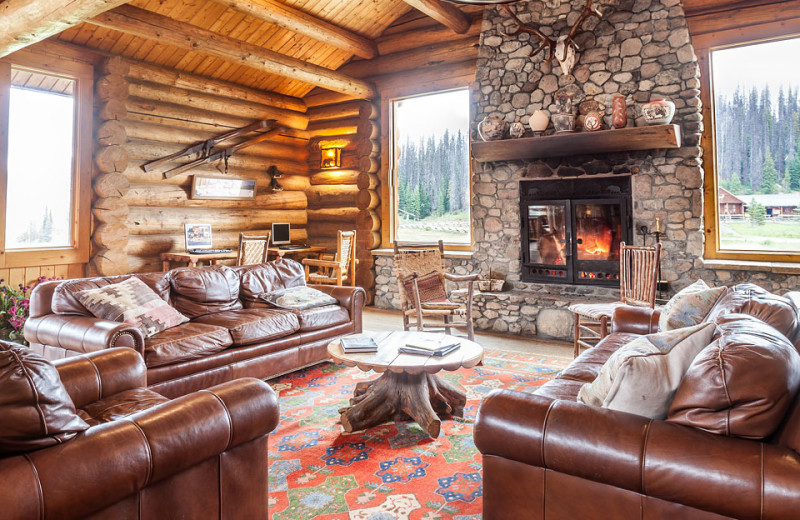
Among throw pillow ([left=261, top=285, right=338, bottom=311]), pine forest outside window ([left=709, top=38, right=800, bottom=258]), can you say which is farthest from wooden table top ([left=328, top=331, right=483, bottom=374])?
pine forest outside window ([left=709, top=38, right=800, bottom=258])

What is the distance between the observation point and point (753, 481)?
136cm

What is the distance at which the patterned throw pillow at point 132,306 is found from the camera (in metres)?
3.37

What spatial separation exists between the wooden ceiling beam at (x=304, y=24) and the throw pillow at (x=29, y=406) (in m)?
4.51

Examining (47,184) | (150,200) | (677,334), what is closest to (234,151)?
(150,200)

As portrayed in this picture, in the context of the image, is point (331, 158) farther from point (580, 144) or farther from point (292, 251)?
point (580, 144)

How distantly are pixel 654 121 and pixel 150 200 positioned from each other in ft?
19.0

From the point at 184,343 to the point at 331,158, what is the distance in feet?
16.8

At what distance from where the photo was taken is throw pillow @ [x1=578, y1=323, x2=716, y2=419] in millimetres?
1655

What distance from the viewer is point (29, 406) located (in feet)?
4.42

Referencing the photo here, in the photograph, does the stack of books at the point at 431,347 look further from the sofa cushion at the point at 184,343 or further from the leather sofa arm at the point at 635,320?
the sofa cushion at the point at 184,343

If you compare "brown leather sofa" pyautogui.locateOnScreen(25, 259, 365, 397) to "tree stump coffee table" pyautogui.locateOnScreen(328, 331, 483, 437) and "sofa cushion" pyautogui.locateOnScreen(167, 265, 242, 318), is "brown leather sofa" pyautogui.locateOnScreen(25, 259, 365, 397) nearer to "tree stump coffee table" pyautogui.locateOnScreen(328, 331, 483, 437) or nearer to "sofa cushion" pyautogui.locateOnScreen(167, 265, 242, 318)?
"sofa cushion" pyautogui.locateOnScreen(167, 265, 242, 318)

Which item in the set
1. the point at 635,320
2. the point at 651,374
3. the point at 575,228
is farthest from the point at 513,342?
the point at 651,374

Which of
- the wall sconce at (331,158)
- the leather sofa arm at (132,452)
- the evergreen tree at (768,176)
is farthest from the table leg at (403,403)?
the wall sconce at (331,158)

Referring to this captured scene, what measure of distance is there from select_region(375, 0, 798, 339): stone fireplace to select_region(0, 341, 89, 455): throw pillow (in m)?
4.78
